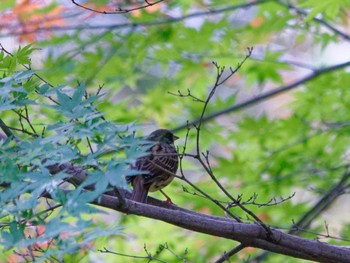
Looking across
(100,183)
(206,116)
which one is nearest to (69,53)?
(206,116)

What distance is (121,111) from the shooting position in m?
5.54

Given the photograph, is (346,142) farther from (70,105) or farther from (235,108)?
(70,105)

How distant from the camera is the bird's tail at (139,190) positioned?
12.0 feet

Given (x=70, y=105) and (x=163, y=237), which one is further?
(x=163, y=237)

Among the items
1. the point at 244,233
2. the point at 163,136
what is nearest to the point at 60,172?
the point at 244,233

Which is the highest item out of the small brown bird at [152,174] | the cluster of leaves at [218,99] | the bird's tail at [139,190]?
the cluster of leaves at [218,99]

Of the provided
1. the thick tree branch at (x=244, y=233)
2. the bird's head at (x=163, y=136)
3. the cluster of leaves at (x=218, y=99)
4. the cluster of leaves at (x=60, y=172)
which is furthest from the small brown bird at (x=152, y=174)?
the cluster of leaves at (x=60, y=172)

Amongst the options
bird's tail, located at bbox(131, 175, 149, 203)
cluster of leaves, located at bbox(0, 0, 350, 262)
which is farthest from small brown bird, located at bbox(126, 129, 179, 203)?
cluster of leaves, located at bbox(0, 0, 350, 262)

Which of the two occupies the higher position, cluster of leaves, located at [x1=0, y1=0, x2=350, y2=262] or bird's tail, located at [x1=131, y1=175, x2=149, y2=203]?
cluster of leaves, located at [x1=0, y1=0, x2=350, y2=262]

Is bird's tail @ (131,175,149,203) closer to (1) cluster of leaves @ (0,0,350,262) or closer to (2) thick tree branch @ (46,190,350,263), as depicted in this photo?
(2) thick tree branch @ (46,190,350,263)

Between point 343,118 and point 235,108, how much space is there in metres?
0.74

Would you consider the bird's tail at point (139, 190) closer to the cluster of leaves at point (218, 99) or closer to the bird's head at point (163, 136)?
the bird's head at point (163, 136)

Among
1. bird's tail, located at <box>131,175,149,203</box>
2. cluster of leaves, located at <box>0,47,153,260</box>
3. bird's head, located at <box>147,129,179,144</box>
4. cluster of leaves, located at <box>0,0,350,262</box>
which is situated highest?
cluster of leaves, located at <box>0,0,350,262</box>

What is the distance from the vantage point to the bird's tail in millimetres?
3646
